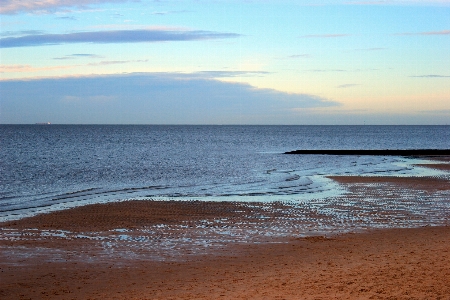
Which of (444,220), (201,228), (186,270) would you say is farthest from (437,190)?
(186,270)

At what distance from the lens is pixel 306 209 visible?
23.0 metres

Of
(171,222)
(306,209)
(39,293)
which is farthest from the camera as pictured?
(306,209)

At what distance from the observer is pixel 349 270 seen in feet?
40.1

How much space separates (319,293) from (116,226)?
10690mm

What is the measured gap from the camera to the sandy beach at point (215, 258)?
10930 millimetres

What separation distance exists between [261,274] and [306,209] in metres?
11.0

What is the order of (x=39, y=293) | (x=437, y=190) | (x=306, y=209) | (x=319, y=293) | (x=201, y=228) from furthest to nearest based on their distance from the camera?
1. (x=437, y=190)
2. (x=306, y=209)
3. (x=201, y=228)
4. (x=39, y=293)
5. (x=319, y=293)

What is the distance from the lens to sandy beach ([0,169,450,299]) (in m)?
10.9

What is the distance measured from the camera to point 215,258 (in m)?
14.1

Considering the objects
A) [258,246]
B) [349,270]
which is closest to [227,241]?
[258,246]

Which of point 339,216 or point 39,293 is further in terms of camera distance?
point 339,216

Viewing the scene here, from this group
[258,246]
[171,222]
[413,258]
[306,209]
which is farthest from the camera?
[306,209]

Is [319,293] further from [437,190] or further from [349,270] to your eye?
[437,190]

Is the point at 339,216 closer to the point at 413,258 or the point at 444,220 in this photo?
the point at 444,220
